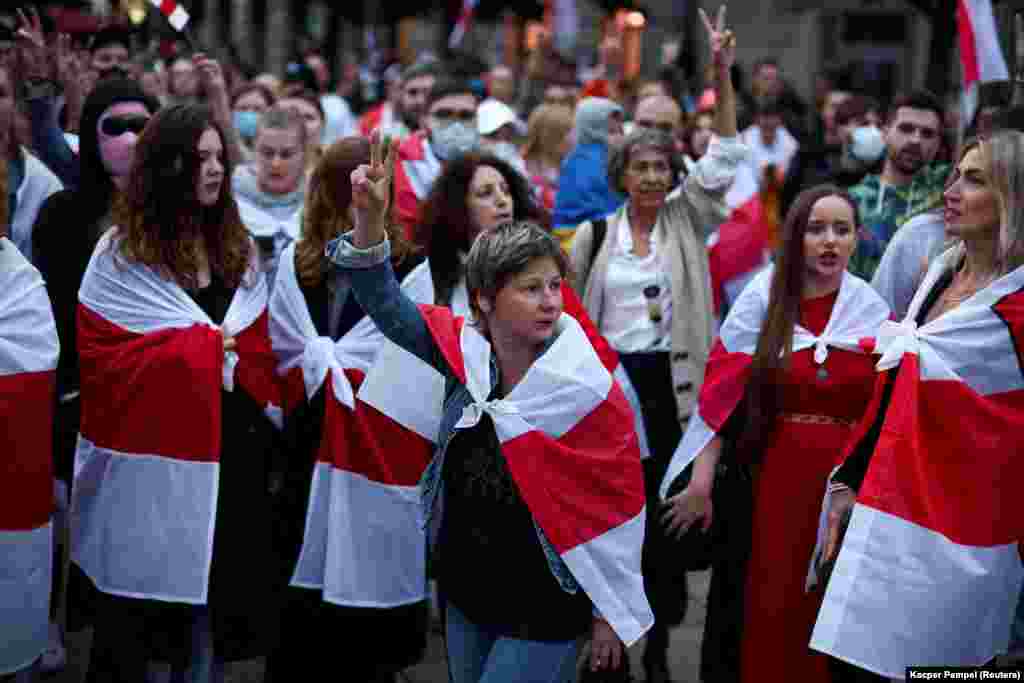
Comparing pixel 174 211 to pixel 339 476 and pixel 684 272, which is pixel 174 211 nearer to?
pixel 339 476

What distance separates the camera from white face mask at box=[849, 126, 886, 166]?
765 centimetres

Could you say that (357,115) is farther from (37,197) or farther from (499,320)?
(499,320)

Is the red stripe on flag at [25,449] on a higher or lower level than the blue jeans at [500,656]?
higher

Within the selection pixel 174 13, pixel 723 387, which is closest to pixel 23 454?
pixel 723 387

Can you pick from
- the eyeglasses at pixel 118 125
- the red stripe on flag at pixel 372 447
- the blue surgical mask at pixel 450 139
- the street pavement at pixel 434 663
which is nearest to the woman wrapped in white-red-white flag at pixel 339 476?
the red stripe on flag at pixel 372 447

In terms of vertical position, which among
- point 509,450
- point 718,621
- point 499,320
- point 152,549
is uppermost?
point 499,320

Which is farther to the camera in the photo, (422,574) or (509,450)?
(422,574)

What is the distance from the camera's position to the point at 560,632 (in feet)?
12.8

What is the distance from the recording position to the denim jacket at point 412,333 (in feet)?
12.8

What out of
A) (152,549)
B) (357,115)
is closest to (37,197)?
(152,549)

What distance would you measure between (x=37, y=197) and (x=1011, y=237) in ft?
12.6

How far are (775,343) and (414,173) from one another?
107 inches

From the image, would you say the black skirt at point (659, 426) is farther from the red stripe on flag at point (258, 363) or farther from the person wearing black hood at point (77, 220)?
the person wearing black hood at point (77, 220)

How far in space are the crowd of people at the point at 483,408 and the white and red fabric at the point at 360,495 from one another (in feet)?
0.04
